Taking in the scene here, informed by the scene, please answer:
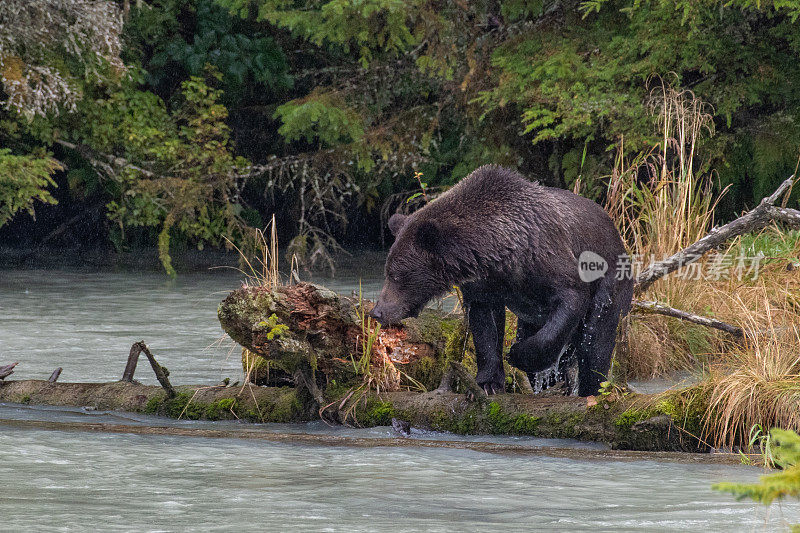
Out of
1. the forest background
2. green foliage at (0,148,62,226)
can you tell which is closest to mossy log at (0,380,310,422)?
the forest background

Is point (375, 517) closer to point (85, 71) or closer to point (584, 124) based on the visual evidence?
point (584, 124)

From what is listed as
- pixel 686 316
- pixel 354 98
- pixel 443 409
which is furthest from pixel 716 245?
pixel 354 98

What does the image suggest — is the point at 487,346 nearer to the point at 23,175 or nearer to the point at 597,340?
the point at 597,340

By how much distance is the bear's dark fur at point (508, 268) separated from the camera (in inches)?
233

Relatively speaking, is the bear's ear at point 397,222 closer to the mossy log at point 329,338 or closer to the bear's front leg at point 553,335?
the mossy log at point 329,338

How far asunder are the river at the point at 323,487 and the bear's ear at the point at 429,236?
0.98 metres

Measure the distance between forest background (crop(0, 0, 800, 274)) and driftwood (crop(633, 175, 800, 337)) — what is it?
16.3 feet

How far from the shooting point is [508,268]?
5949 millimetres

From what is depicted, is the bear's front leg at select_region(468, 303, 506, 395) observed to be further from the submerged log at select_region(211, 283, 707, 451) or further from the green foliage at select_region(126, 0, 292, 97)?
the green foliage at select_region(126, 0, 292, 97)

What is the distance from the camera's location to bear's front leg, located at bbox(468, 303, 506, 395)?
20.2ft

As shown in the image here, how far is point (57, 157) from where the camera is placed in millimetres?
18094

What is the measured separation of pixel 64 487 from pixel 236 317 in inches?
48.9

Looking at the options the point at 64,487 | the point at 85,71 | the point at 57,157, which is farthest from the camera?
the point at 57,157

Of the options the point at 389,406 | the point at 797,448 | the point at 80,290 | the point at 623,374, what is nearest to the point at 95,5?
the point at 80,290
